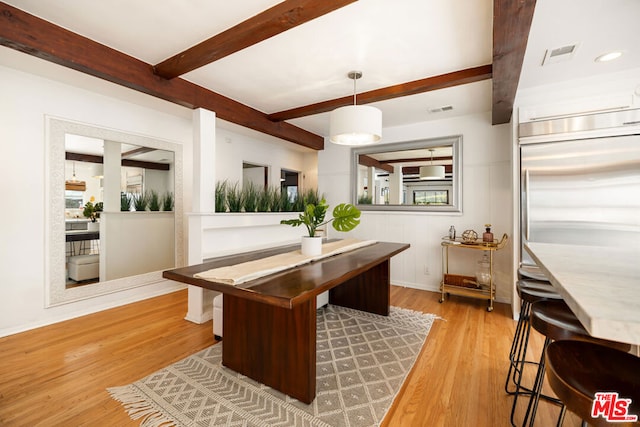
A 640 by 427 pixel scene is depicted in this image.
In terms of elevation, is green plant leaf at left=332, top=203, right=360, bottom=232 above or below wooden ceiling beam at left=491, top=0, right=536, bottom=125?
below

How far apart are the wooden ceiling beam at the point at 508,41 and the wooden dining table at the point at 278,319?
165 cm

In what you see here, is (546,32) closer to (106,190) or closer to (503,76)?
(503,76)

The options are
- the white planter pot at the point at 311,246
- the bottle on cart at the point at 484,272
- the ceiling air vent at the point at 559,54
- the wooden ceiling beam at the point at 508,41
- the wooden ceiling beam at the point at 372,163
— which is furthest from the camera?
the wooden ceiling beam at the point at 372,163

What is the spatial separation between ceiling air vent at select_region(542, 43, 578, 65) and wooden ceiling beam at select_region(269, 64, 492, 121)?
40cm

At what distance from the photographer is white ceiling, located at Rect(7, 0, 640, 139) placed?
1.82 metres

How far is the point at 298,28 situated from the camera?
6.79 ft

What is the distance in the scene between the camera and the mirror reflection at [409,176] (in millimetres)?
4000

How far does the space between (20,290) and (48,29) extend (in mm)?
2303

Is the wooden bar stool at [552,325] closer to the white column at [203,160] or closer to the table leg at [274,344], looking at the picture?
the table leg at [274,344]

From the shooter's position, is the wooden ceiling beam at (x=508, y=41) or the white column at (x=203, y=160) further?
the white column at (x=203, y=160)

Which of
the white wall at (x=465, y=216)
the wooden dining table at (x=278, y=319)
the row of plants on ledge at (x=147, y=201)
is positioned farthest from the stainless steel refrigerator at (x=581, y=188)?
the row of plants on ledge at (x=147, y=201)

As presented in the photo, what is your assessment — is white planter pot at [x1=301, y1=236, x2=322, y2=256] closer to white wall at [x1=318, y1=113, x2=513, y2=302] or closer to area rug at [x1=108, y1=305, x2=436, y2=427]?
area rug at [x1=108, y1=305, x2=436, y2=427]

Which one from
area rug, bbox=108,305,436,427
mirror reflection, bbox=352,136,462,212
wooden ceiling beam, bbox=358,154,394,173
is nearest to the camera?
area rug, bbox=108,305,436,427

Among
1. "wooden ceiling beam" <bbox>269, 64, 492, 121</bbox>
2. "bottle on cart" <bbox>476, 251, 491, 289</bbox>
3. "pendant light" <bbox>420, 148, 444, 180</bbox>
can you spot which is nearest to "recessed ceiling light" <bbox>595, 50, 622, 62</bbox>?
"wooden ceiling beam" <bbox>269, 64, 492, 121</bbox>
